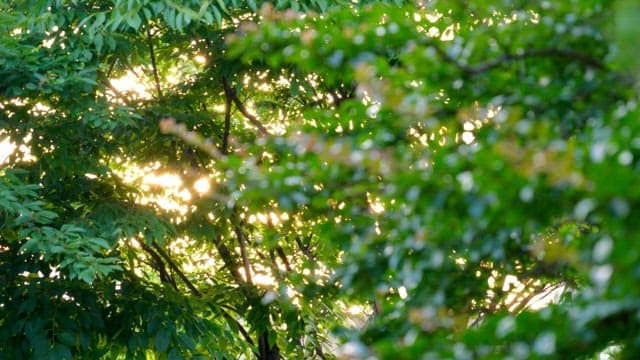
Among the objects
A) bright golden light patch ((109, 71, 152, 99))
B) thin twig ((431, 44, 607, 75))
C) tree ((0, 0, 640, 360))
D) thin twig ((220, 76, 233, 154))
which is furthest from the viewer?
bright golden light patch ((109, 71, 152, 99))

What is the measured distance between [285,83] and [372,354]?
521 centimetres

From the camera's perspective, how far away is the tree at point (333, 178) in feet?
6.98

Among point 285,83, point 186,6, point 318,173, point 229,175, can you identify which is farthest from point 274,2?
point 318,173

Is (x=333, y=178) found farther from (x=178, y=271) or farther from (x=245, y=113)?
(x=178, y=271)

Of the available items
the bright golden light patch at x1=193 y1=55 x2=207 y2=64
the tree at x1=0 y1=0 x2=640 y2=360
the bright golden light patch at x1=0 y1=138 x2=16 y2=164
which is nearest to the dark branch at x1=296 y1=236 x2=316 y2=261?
the tree at x1=0 y1=0 x2=640 y2=360

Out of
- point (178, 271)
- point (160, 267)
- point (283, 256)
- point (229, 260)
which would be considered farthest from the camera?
point (283, 256)

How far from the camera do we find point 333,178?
286 cm

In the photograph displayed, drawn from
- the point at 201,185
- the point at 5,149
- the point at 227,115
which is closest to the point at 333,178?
the point at 5,149

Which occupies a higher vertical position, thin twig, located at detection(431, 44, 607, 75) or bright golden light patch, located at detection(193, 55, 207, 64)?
bright golden light patch, located at detection(193, 55, 207, 64)

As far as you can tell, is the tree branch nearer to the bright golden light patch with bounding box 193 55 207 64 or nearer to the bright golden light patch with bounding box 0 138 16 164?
the bright golden light patch with bounding box 193 55 207 64

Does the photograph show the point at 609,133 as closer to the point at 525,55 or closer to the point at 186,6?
the point at 525,55

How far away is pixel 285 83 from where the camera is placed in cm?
756

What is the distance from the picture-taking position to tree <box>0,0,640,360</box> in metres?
2.13

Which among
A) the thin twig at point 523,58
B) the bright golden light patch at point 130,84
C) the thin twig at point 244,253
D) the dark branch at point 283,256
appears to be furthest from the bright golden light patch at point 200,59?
the thin twig at point 523,58
